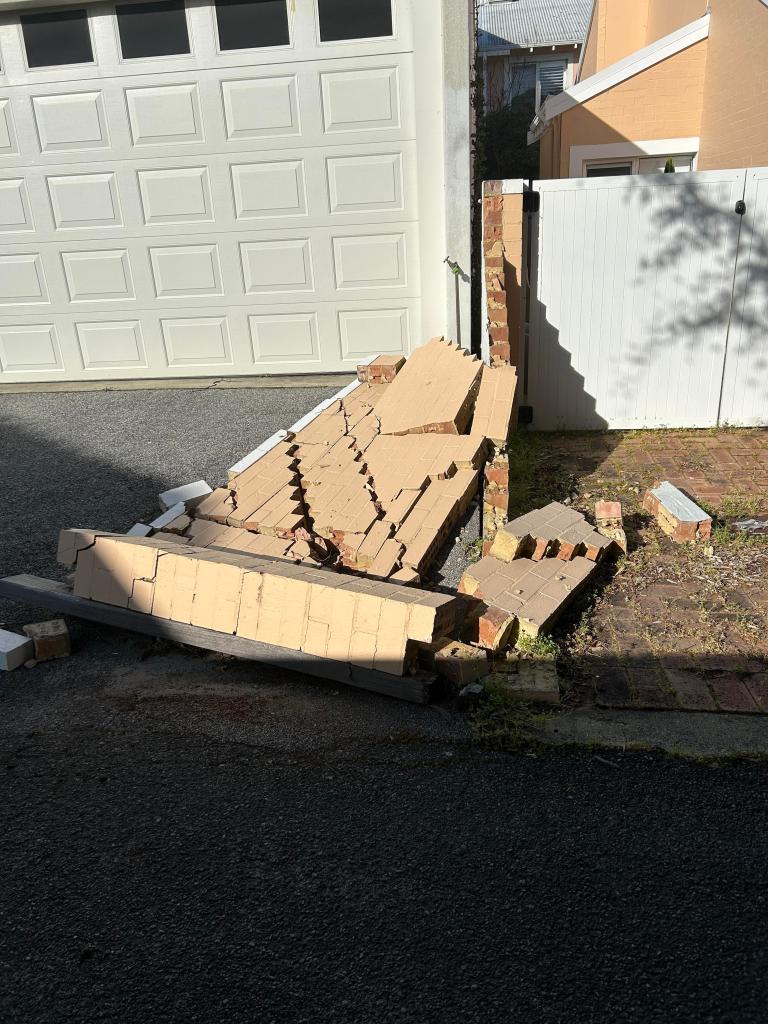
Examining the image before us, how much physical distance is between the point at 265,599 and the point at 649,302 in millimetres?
4513

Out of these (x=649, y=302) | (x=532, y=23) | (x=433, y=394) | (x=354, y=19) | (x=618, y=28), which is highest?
(x=532, y=23)

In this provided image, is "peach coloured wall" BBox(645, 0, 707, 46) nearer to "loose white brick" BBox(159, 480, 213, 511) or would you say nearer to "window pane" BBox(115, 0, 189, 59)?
"window pane" BBox(115, 0, 189, 59)

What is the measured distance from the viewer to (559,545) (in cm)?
438

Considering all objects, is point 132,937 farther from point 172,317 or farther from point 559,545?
point 172,317

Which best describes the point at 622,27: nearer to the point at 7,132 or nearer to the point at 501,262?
the point at 501,262

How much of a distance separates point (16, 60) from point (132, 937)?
27.3 ft

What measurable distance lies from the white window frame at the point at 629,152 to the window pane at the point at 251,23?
223 inches

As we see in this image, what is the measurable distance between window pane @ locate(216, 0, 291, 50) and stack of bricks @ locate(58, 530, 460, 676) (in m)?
5.61

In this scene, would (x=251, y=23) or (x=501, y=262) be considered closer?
(x=501, y=262)

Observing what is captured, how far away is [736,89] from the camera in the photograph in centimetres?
912

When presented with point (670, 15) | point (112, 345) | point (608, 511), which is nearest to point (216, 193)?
point (112, 345)

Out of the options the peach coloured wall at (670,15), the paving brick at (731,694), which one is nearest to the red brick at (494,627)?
the paving brick at (731,694)

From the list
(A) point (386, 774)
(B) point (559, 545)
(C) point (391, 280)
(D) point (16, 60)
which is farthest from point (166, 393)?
(A) point (386, 774)

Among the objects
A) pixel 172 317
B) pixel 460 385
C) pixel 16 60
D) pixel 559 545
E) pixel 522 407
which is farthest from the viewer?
pixel 172 317
